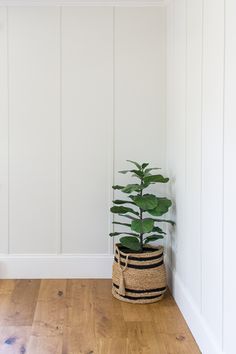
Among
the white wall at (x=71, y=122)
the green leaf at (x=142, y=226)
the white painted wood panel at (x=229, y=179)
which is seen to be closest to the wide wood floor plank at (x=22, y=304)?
the white wall at (x=71, y=122)

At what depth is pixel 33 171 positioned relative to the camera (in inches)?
135

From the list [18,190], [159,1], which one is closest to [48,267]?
[18,190]

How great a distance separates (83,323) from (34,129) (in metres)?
1.59

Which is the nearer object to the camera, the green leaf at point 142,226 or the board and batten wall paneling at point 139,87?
the green leaf at point 142,226

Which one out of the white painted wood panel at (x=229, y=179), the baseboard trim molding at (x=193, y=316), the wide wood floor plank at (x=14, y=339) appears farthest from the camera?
the wide wood floor plank at (x=14, y=339)

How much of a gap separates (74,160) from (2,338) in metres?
1.51

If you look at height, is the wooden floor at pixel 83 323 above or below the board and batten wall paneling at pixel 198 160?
below

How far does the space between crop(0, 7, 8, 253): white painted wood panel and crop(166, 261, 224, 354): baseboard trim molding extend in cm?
138

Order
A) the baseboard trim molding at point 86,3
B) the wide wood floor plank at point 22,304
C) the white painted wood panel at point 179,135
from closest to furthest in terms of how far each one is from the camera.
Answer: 1. the wide wood floor plank at point 22,304
2. the white painted wood panel at point 179,135
3. the baseboard trim molding at point 86,3

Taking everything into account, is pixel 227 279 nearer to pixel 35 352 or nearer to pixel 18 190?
pixel 35 352

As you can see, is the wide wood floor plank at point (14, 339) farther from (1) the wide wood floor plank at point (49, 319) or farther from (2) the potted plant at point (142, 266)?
(2) the potted plant at point (142, 266)

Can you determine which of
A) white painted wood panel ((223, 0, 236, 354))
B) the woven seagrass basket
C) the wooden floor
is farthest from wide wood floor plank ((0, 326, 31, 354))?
white painted wood panel ((223, 0, 236, 354))

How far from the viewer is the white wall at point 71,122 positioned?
3.38 meters

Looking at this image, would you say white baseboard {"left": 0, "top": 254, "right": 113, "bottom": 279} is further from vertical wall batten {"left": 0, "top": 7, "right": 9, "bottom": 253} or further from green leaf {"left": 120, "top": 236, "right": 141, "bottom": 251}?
green leaf {"left": 120, "top": 236, "right": 141, "bottom": 251}
